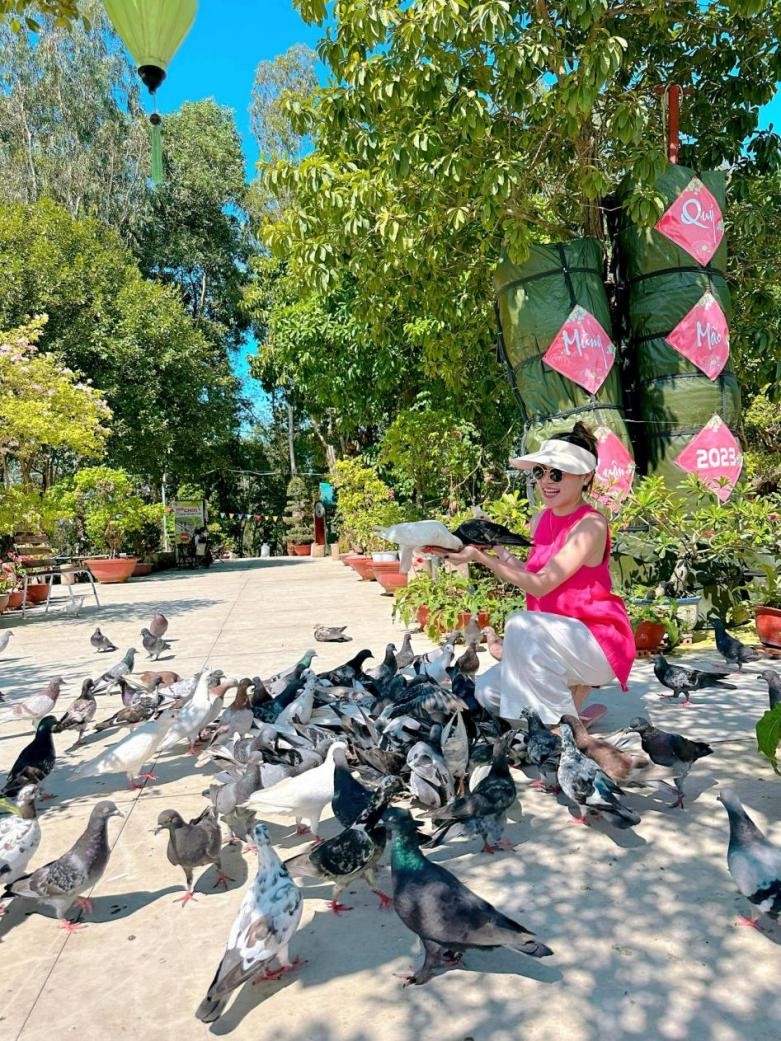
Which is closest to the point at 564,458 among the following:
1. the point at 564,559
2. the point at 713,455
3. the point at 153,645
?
the point at 564,559

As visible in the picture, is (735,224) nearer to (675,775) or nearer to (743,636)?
(743,636)

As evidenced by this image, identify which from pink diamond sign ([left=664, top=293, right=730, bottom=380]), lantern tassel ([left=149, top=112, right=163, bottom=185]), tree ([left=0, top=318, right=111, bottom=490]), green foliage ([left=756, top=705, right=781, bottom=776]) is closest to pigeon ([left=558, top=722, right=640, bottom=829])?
green foliage ([left=756, top=705, right=781, bottom=776])

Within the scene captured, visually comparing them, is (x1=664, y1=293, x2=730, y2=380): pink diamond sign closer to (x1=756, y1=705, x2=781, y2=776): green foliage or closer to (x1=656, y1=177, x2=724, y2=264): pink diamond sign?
(x1=656, y1=177, x2=724, y2=264): pink diamond sign

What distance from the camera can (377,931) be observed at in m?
2.26

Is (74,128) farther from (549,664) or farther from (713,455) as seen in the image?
(549,664)

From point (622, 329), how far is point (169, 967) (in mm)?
7647

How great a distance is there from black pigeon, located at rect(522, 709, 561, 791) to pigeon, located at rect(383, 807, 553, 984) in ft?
3.82

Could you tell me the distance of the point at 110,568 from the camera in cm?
1708

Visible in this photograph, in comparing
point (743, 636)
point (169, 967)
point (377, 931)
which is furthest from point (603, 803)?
point (743, 636)

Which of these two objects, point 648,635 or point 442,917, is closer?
point 442,917

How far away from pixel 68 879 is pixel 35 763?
143 cm

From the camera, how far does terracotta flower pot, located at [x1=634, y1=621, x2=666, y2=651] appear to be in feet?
18.8

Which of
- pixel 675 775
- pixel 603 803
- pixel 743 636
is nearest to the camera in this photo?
pixel 603 803

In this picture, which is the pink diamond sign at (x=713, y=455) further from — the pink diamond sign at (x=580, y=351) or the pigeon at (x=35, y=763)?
the pigeon at (x=35, y=763)
